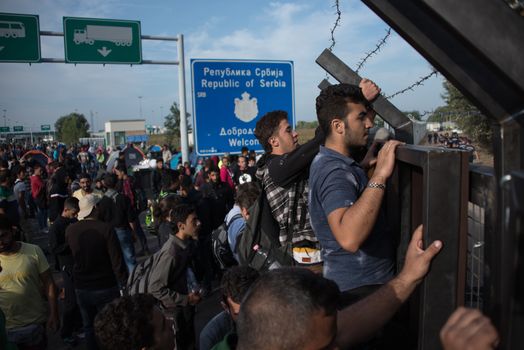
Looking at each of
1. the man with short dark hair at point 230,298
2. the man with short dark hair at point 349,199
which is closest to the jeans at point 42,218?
the man with short dark hair at point 230,298

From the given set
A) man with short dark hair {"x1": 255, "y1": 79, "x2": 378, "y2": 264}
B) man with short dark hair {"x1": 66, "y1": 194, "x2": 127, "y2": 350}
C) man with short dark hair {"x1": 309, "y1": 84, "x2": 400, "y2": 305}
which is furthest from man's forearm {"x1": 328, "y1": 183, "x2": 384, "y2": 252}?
man with short dark hair {"x1": 66, "y1": 194, "x2": 127, "y2": 350}

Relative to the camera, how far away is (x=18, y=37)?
9.20 meters

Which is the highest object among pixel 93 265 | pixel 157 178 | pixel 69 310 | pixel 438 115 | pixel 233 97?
pixel 233 97

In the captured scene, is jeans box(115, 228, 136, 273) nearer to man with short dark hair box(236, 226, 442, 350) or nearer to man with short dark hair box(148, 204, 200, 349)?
man with short dark hair box(148, 204, 200, 349)

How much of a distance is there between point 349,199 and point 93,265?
139 inches

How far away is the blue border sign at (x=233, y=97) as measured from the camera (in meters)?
6.14

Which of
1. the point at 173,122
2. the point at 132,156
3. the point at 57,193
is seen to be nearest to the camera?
the point at 57,193

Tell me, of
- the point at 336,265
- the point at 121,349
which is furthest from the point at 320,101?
the point at 121,349

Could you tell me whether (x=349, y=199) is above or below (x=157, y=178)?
above

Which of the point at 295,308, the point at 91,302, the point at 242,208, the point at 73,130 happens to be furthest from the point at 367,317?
the point at 73,130

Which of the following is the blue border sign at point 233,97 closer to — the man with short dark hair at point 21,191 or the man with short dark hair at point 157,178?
the man with short dark hair at point 21,191

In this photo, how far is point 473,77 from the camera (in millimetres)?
854

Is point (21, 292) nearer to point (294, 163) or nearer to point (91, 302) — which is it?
point (91, 302)

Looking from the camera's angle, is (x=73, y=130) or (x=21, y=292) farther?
(x=73, y=130)
